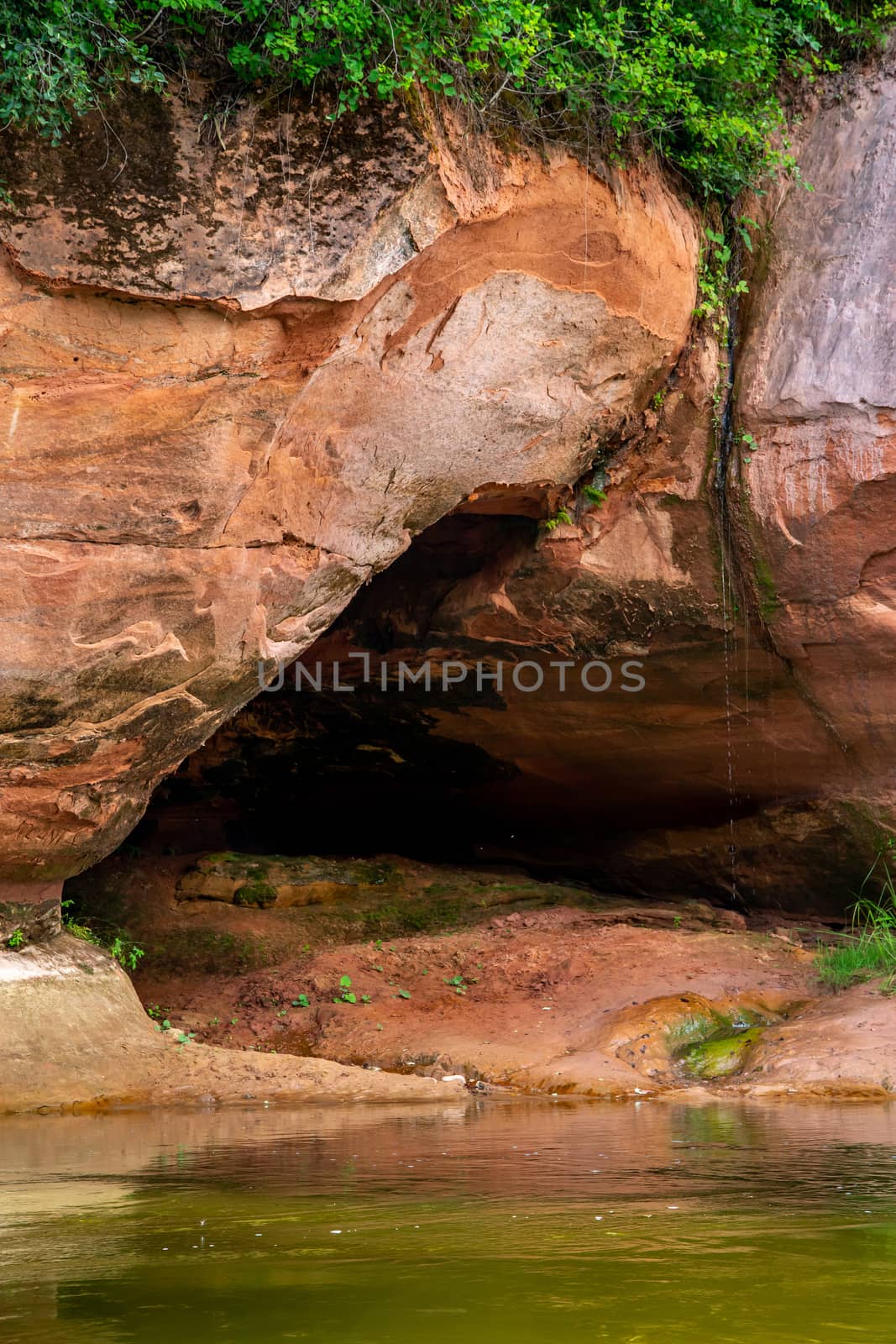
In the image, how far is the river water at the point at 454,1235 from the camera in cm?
232

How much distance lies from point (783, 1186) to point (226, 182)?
477cm

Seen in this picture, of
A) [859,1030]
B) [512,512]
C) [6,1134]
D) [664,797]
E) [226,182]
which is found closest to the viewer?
[6,1134]

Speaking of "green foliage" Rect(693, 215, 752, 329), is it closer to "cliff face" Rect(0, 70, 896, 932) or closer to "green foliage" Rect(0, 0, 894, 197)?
"cliff face" Rect(0, 70, 896, 932)

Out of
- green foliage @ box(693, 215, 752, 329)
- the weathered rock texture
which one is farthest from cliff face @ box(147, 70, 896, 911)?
the weathered rock texture

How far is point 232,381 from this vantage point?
610 centimetres

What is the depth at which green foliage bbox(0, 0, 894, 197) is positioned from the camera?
5.41 m

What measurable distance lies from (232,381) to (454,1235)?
4.24 m

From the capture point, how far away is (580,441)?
26.0 feet

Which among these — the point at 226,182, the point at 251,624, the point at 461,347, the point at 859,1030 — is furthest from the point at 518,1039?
the point at 226,182

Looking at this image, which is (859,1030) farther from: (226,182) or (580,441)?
(226,182)

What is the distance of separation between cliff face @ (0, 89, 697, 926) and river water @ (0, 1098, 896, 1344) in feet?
7.38

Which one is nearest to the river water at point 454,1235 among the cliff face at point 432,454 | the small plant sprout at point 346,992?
the cliff face at point 432,454

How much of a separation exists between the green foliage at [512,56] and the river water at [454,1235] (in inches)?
166

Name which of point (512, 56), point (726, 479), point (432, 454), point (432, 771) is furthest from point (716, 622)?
point (512, 56)
